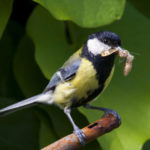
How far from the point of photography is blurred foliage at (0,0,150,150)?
72 cm

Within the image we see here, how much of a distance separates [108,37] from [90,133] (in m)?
0.20

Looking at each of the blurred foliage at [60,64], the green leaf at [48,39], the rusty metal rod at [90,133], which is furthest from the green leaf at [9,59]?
the rusty metal rod at [90,133]

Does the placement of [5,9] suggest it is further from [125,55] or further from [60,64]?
[125,55]

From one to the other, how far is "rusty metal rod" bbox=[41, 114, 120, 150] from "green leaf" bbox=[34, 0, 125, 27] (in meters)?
0.16

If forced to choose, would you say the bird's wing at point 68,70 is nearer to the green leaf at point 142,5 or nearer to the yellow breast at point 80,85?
the yellow breast at point 80,85

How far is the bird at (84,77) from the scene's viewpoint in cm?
78

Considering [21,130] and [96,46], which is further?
[21,130]

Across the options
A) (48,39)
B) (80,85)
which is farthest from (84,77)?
(48,39)

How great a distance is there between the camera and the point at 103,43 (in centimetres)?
78

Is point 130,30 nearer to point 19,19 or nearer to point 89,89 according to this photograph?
point 89,89

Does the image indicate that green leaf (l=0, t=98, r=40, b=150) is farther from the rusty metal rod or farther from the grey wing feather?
the rusty metal rod

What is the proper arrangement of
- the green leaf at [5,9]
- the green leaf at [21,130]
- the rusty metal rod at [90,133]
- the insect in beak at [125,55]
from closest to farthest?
the rusty metal rod at [90,133] → the insect in beak at [125,55] → the green leaf at [5,9] → the green leaf at [21,130]

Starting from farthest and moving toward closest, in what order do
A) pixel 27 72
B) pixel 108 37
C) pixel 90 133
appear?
pixel 27 72, pixel 108 37, pixel 90 133

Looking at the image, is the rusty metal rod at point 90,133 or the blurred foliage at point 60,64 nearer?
the rusty metal rod at point 90,133
